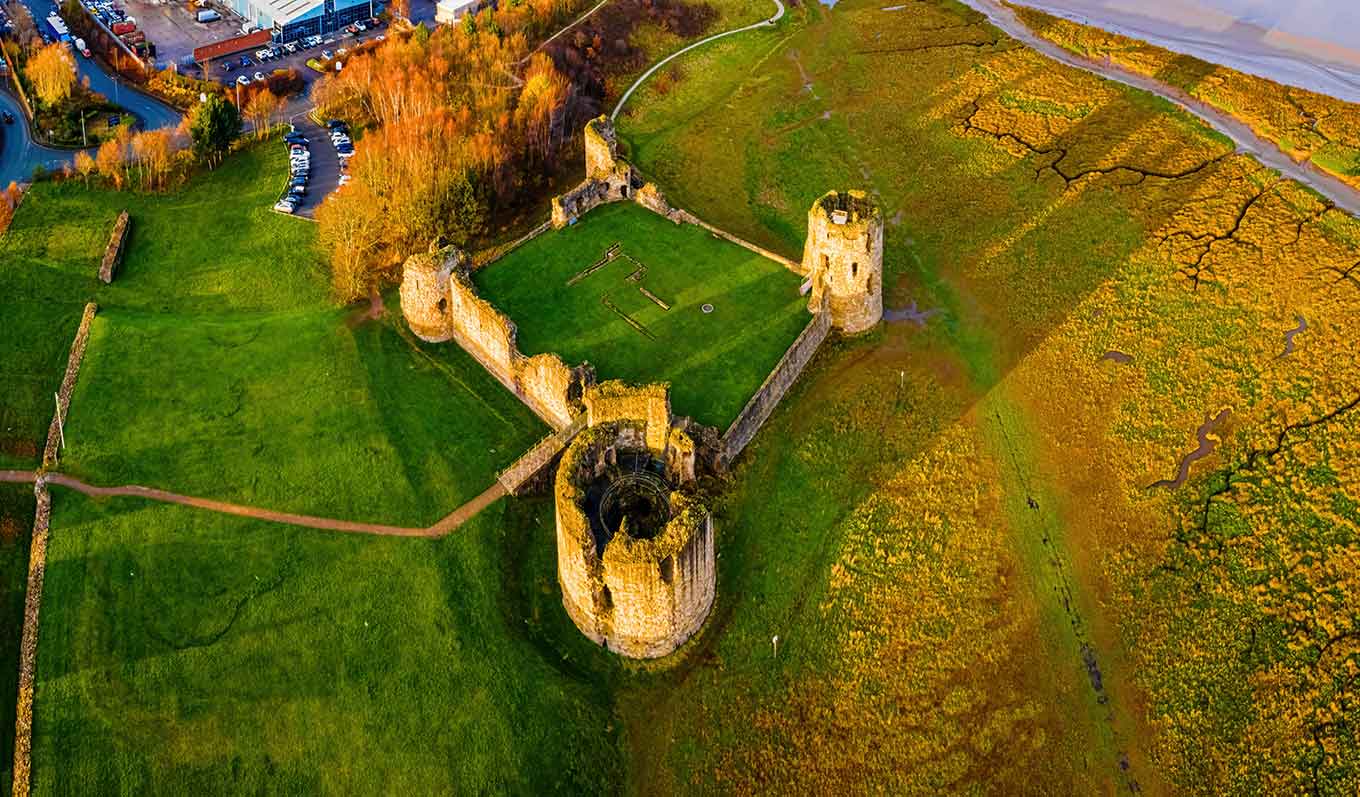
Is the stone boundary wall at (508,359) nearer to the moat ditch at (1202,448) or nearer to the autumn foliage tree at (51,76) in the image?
the moat ditch at (1202,448)

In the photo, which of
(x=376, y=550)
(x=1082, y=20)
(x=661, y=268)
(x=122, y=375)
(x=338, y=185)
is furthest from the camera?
(x=1082, y=20)

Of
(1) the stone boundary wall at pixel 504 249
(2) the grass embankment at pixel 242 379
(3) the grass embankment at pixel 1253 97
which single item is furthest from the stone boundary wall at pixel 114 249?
(3) the grass embankment at pixel 1253 97

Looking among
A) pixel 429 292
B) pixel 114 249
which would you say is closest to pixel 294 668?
pixel 429 292

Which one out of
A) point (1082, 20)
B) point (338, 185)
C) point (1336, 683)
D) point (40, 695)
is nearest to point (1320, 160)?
point (1082, 20)

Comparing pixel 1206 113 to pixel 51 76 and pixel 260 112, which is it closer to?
pixel 260 112

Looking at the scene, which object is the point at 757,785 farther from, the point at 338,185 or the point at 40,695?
the point at 338,185

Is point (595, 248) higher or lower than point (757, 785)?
higher

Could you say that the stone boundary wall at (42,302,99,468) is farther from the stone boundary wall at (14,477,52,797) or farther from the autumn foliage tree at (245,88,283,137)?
the autumn foliage tree at (245,88,283,137)

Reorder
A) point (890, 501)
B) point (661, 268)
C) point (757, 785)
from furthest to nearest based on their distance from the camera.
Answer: point (661, 268) → point (890, 501) → point (757, 785)
